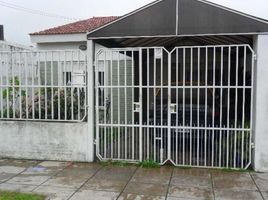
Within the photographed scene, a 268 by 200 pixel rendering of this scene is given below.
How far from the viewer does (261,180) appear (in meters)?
6.38

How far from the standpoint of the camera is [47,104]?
7969 millimetres

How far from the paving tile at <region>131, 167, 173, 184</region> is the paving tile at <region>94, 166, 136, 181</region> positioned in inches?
5.6

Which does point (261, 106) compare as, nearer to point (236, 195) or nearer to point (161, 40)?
point (236, 195)

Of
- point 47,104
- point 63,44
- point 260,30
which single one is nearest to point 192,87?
point 260,30

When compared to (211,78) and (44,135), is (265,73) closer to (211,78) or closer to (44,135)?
(211,78)

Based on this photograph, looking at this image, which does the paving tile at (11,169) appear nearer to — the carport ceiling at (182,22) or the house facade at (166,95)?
the house facade at (166,95)

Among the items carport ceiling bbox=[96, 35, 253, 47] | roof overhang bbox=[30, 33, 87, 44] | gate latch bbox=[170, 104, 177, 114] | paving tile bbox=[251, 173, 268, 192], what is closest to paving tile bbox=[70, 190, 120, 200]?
gate latch bbox=[170, 104, 177, 114]

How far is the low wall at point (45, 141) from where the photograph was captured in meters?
7.67

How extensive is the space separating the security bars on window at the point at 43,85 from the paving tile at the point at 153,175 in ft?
6.09

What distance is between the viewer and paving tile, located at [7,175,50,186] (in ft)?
20.5

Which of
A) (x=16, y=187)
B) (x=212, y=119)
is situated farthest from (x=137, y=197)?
(x=212, y=119)

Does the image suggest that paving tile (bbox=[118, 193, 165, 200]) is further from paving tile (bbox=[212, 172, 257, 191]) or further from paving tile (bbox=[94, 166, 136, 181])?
paving tile (bbox=[212, 172, 257, 191])

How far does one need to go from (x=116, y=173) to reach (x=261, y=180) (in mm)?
2712

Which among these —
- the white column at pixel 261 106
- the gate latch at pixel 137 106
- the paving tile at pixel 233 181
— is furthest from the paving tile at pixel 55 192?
the white column at pixel 261 106
